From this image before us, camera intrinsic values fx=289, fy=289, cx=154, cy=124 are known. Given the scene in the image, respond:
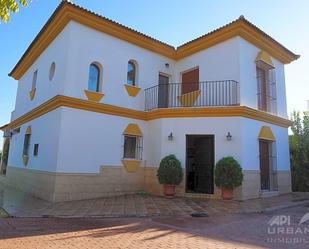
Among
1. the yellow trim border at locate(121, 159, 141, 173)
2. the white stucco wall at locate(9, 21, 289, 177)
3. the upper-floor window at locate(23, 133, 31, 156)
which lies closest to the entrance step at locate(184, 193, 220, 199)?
the white stucco wall at locate(9, 21, 289, 177)

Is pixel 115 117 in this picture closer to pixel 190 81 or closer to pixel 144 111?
pixel 144 111

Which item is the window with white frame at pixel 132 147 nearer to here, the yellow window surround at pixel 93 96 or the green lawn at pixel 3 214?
the yellow window surround at pixel 93 96

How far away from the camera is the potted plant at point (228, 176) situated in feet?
35.6

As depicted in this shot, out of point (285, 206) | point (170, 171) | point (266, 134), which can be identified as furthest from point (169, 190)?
point (266, 134)

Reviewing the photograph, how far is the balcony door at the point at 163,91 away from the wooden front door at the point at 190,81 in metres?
0.90

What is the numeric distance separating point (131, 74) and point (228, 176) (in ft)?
21.3

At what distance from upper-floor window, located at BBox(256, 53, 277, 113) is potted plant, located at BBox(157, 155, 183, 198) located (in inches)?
203

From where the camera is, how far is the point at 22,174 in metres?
14.7

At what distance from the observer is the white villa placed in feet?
37.8

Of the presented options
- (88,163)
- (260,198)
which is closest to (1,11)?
(88,163)

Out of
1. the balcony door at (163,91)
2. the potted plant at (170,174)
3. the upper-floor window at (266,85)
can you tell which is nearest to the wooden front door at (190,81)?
the balcony door at (163,91)

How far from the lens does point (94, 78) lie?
41.0ft

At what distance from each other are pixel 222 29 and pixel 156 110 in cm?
468

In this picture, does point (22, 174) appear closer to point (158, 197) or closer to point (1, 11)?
point (158, 197)
